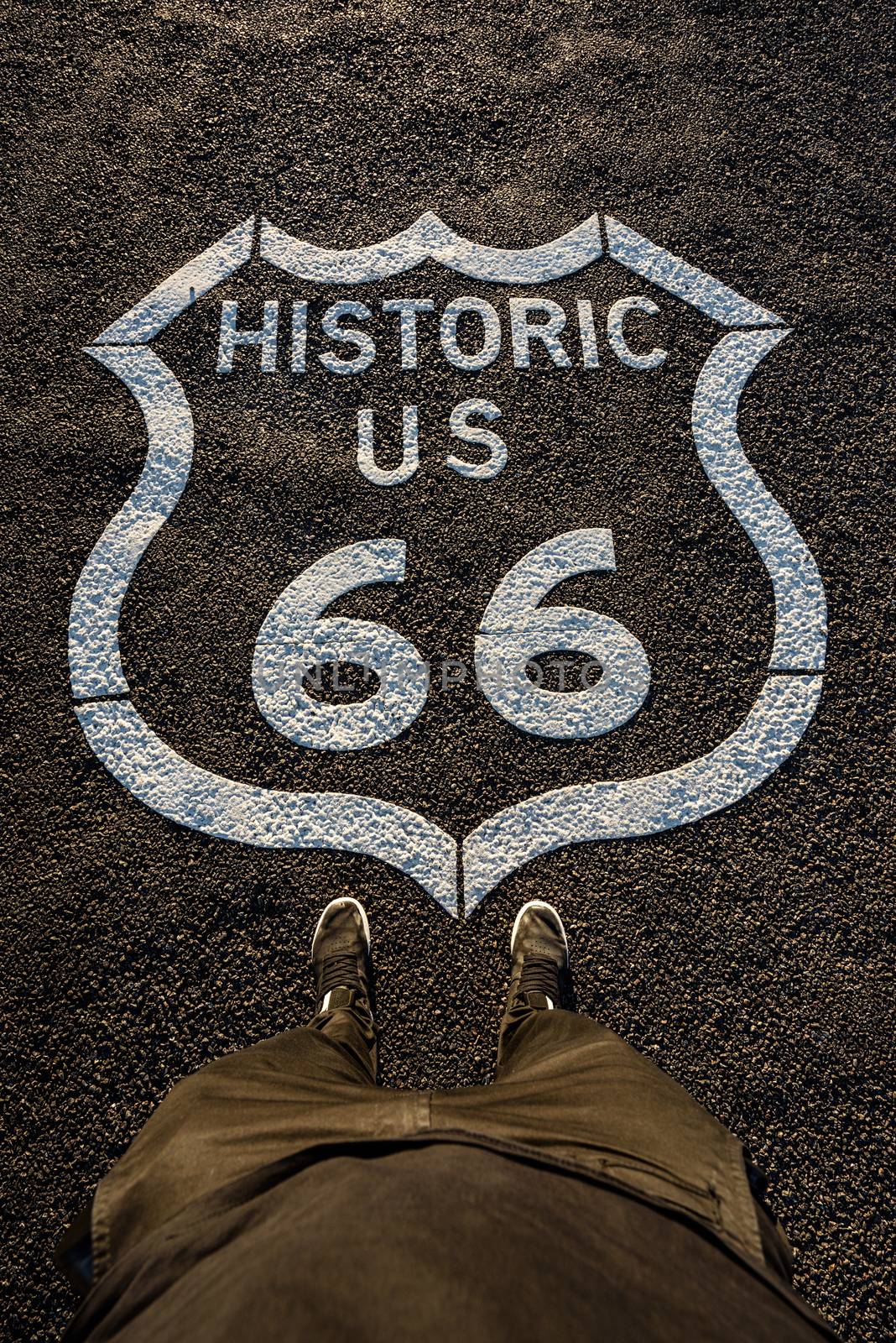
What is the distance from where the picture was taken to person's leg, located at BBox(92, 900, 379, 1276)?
5.04ft

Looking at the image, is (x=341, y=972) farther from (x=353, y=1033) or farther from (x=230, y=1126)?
(x=230, y=1126)

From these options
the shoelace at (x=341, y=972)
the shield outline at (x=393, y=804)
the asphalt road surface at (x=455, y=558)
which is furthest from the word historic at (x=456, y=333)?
the shoelace at (x=341, y=972)

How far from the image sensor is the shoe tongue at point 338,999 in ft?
7.89

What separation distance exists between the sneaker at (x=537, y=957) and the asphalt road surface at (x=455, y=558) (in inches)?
2.8

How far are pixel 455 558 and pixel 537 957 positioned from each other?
4.42ft

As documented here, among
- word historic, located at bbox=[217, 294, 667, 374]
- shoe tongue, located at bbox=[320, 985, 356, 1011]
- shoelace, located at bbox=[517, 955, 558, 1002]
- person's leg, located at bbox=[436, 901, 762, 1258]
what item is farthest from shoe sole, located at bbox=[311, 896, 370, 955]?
word historic, located at bbox=[217, 294, 667, 374]

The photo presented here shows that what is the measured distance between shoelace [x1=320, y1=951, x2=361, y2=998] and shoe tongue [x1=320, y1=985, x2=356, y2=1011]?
0.03 feet

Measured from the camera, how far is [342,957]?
2439 millimetres

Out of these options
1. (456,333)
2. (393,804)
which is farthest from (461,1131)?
(456,333)

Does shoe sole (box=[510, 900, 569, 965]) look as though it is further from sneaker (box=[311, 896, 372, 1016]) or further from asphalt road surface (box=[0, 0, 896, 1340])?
sneaker (box=[311, 896, 372, 1016])

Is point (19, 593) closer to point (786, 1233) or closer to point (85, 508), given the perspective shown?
point (85, 508)

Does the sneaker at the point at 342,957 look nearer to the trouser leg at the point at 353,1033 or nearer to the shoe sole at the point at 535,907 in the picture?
the trouser leg at the point at 353,1033

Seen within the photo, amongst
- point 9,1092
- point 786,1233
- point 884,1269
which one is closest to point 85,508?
point 9,1092

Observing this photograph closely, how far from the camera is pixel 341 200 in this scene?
3.43 meters
